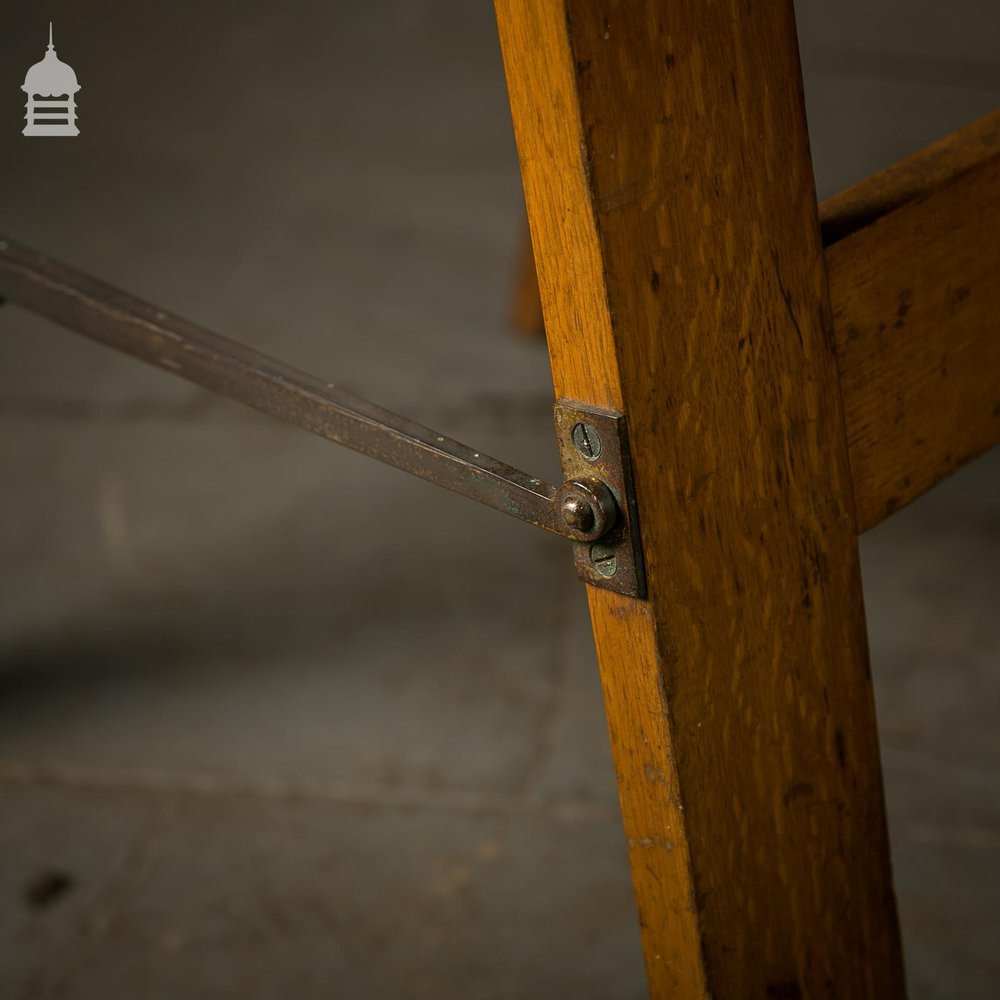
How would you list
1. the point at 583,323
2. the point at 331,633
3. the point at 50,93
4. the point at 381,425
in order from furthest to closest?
the point at 50,93
the point at 331,633
the point at 381,425
the point at 583,323

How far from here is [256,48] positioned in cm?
419

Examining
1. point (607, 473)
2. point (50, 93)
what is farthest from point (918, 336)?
point (50, 93)

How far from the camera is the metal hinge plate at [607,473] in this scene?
2.23ft

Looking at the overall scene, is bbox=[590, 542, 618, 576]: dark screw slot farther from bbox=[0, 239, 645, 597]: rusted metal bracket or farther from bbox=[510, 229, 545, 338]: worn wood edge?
bbox=[510, 229, 545, 338]: worn wood edge

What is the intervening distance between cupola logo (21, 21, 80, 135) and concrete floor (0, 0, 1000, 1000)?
0.11 m

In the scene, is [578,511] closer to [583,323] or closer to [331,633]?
[583,323]

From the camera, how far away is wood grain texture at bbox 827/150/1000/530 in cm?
76

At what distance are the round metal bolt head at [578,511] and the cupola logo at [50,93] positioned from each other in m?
3.37

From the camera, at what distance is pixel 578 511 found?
0.70 m

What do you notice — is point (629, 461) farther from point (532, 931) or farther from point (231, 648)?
point (231, 648)

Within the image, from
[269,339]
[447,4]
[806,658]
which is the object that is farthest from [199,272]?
[806,658]

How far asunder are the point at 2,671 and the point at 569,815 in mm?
930

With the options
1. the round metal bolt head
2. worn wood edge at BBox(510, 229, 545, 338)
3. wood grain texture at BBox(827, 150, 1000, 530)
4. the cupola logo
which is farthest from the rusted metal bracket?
the cupola logo

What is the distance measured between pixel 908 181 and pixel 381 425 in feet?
1.13
